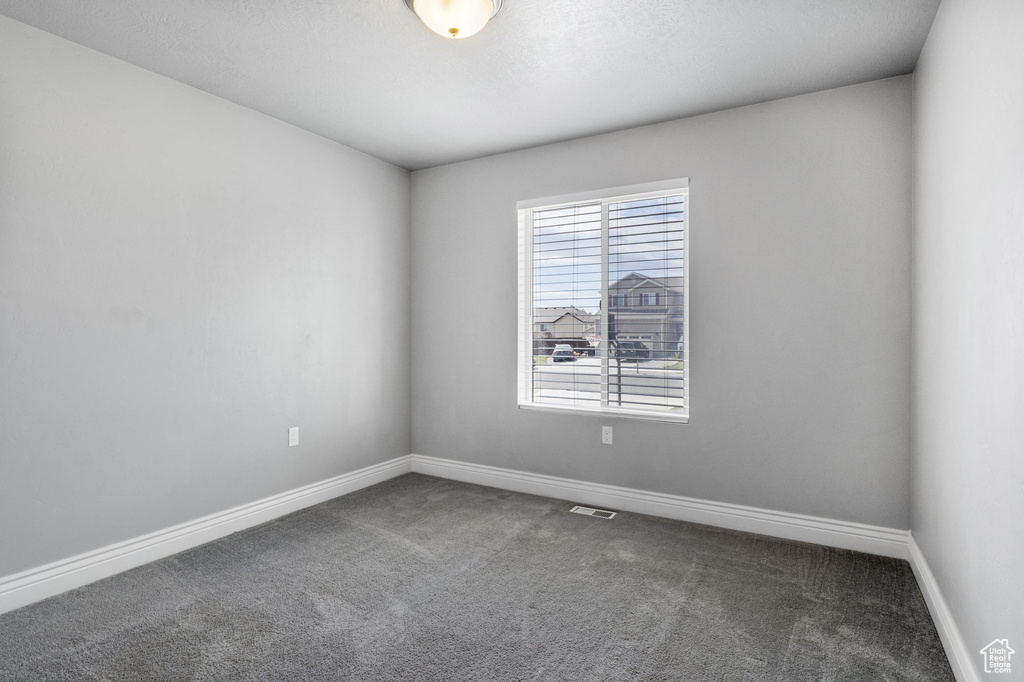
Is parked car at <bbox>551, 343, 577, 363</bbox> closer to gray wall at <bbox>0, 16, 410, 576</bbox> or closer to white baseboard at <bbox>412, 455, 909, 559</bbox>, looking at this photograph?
white baseboard at <bbox>412, 455, 909, 559</bbox>

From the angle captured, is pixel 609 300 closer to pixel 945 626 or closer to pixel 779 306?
pixel 779 306

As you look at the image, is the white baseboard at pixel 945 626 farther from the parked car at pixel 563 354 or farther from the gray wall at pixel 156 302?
the gray wall at pixel 156 302

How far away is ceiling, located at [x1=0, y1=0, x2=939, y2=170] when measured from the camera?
2168 millimetres

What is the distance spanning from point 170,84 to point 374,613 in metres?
2.77

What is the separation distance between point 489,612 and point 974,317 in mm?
2032

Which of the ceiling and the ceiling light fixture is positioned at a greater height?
the ceiling

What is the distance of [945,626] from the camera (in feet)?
6.40

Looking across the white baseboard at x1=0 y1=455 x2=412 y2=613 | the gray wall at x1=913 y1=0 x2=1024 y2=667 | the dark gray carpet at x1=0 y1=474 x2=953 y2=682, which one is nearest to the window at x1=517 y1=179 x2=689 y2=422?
the dark gray carpet at x1=0 y1=474 x2=953 y2=682

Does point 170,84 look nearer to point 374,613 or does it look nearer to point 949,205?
point 374,613

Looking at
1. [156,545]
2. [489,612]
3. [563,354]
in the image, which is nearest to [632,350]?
[563,354]

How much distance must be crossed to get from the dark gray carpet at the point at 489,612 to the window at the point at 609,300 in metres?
0.91

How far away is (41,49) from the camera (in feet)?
7.58

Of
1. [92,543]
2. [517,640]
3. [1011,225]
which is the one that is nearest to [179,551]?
[92,543]

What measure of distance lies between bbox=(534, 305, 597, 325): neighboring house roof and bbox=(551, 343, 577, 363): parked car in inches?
7.7
